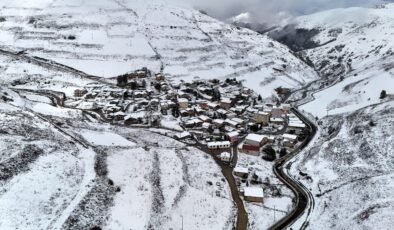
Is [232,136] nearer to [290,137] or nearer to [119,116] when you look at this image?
[290,137]

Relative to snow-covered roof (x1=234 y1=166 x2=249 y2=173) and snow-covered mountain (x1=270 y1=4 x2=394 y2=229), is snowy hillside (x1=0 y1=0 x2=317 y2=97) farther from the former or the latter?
snow-covered roof (x1=234 y1=166 x2=249 y2=173)

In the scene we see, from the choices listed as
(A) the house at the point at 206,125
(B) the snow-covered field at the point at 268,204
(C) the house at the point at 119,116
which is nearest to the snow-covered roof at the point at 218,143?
(B) the snow-covered field at the point at 268,204

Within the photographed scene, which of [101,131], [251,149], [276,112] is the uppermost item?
[276,112]

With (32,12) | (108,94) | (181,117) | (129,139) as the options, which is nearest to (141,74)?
(108,94)

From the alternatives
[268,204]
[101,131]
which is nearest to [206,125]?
[101,131]

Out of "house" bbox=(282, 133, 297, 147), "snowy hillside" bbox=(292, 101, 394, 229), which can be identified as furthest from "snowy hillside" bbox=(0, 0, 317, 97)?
"snowy hillside" bbox=(292, 101, 394, 229)

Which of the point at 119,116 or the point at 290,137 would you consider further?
the point at 119,116
